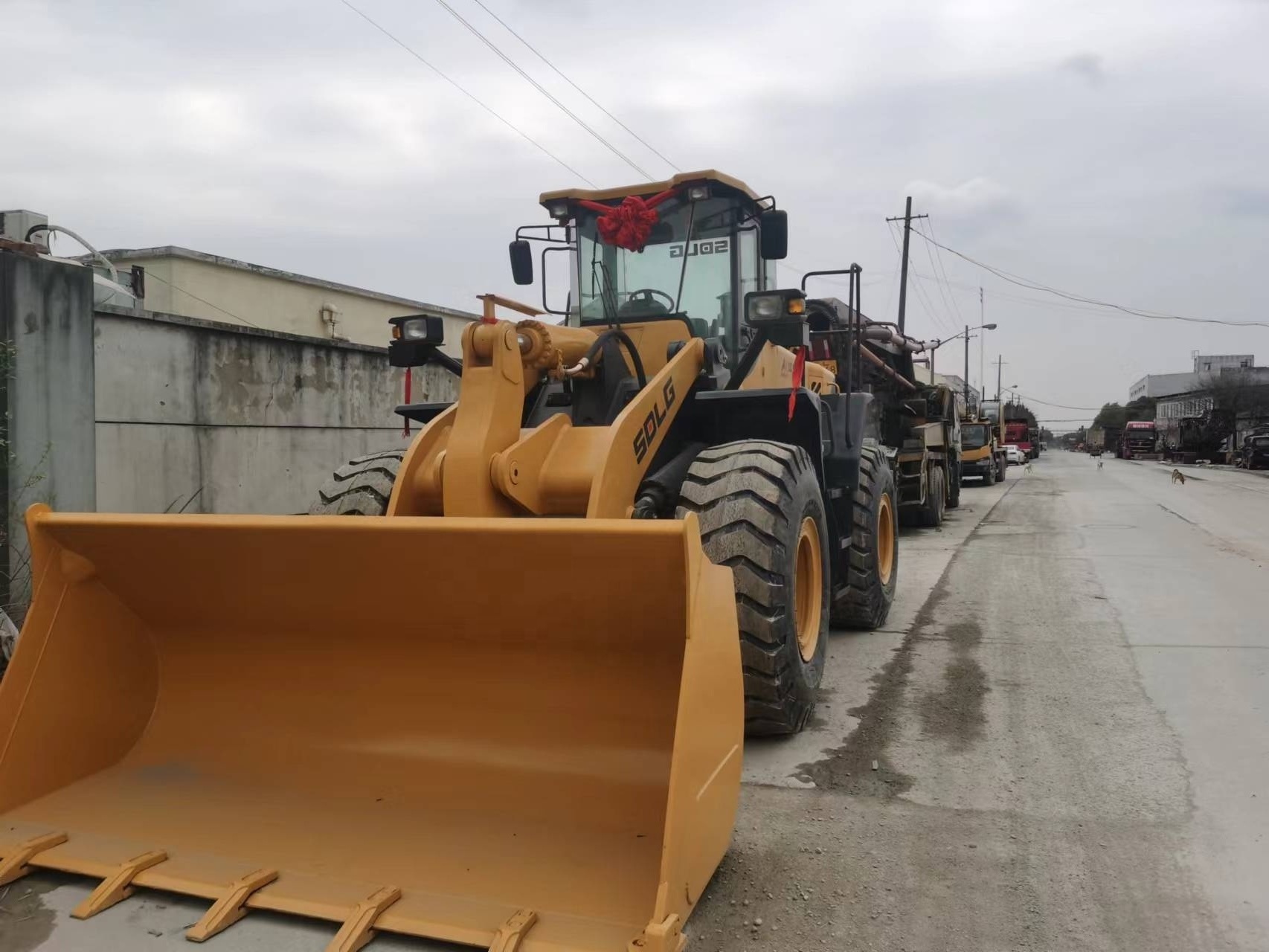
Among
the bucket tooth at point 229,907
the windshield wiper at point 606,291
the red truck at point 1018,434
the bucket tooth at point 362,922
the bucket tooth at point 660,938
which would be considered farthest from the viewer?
the red truck at point 1018,434

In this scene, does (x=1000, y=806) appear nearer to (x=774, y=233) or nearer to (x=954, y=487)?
(x=774, y=233)

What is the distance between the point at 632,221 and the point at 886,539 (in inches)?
142

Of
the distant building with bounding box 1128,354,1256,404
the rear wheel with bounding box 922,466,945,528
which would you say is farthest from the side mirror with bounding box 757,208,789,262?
the distant building with bounding box 1128,354,1256,404

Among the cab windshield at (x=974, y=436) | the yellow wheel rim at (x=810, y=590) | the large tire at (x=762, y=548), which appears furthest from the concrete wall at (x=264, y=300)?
the cab windshield at (x=974, y=436)

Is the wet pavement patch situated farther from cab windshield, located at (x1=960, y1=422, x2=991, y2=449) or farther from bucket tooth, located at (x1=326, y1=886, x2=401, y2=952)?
cab windshield, located at (x1=960, y1=422, x2=991, y2=449)

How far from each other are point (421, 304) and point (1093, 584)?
13.8 metres

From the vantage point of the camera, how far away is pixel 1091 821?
11.4 feet

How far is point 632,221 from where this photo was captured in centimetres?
541

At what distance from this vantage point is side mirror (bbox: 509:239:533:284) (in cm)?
596

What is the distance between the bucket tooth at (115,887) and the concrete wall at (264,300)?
1065 cm

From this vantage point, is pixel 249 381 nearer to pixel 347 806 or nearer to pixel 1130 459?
pixel 347 806

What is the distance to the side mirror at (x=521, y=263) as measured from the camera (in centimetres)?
596

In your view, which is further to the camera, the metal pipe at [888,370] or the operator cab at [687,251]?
the metal pipe at [888,370]

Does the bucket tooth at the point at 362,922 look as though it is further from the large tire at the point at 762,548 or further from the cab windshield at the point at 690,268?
the cab windshield at the point at 690,268
